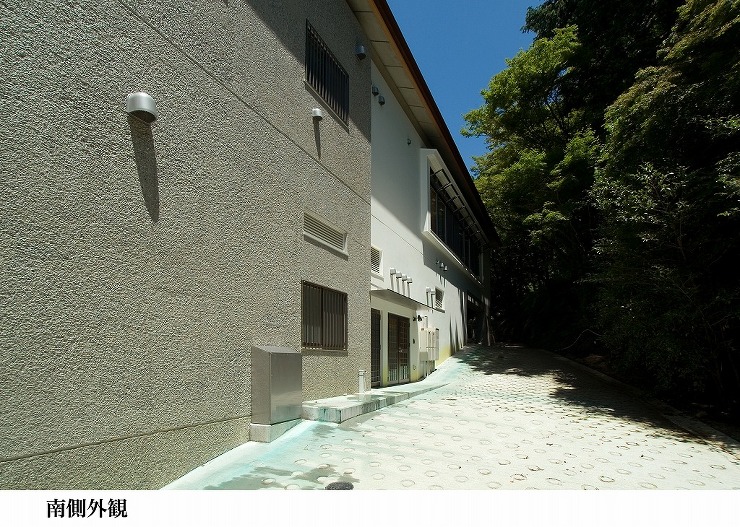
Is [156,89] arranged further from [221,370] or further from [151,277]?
[221,370]

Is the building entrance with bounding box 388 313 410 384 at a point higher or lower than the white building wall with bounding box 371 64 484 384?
lower

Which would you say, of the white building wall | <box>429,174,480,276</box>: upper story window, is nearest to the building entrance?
the white building wall

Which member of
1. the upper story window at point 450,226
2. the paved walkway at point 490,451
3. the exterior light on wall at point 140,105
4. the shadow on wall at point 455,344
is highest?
the upper story window at point 450,226

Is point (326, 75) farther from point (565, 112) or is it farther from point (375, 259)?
point (565, 112)

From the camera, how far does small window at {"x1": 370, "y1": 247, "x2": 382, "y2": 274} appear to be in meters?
12.4

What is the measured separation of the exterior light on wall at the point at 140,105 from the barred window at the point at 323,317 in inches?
158

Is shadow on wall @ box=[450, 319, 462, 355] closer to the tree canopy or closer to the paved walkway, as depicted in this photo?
the tree canopy

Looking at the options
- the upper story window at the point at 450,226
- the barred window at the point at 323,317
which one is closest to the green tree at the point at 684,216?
the barred window at the point at 323,317

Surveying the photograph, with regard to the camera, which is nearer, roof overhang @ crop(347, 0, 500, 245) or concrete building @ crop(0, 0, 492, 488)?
concrete building @ crop(0, 0, 492, 488)

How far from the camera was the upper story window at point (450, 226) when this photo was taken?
60.8 feet

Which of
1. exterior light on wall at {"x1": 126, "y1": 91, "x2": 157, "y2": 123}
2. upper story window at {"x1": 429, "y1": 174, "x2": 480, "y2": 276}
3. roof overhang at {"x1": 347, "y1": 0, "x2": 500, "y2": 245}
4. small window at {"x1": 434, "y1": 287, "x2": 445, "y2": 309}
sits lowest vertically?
small window at {"x1": 434, "y1": 287, "x2": 445, "y2": 309}

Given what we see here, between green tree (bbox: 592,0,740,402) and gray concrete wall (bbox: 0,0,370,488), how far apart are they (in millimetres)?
7364

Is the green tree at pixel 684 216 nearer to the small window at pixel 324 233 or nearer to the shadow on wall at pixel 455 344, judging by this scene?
the small window at pixel 324 233
